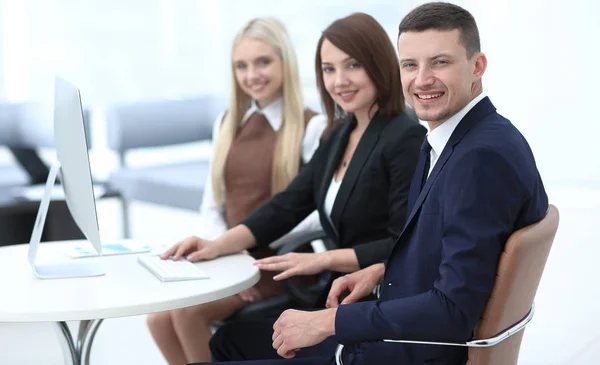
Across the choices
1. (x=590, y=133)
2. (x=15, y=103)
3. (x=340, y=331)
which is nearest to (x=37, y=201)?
(x=15, y=103)

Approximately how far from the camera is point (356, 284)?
232 centimetres

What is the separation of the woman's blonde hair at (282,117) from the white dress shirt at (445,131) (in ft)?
4.60

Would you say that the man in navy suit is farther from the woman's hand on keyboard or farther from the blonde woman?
the blonde woman

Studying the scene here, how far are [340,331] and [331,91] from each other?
1.15 metres

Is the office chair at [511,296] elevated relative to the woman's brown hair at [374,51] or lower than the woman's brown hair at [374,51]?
lower

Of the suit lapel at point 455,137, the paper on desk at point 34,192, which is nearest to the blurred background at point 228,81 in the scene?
the paper on desk at point 34,192

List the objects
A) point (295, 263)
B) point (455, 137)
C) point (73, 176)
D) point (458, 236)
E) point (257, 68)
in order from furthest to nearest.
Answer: point (257, 68) < point (295, 263) < point (73, 176) < point (455, 137) < point (458, 236)

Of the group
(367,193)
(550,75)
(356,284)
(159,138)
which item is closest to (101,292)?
(356,284)

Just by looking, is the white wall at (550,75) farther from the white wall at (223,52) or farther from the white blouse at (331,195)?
the white blouse at (331,195)

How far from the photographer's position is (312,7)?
7941mm

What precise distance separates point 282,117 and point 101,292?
1400 mm

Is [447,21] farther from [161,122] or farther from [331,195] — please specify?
[161,122]

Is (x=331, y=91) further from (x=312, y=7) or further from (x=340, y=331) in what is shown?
(x=312, y=7)

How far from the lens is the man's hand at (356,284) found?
2287mm
